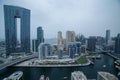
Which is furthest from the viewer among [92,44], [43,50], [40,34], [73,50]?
[40,34]

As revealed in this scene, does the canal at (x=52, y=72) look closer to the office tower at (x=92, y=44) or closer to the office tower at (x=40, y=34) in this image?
the office tower at (x=92, y=44)

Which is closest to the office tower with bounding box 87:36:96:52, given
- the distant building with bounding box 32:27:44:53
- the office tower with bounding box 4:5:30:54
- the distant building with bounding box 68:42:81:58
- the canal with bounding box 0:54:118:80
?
the distant building with bounding box 68:42:81:58

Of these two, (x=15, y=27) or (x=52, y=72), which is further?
(x=15, y=27)

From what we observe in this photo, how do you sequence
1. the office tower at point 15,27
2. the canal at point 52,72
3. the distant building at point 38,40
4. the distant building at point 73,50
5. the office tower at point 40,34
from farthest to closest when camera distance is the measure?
the office tower at point 40,34 < the distant building at point 38,40 < the office tower at point 15,27 < the distant building at point 73,50 < the canal at point 52,72

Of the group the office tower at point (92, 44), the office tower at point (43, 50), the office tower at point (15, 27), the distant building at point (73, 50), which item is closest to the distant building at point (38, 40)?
the office tower at point (15, 27)

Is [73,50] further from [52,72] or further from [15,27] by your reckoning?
[15,27]

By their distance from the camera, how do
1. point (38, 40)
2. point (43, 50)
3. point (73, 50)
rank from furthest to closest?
point (38, 40), point (73, 50), point (43, 50)

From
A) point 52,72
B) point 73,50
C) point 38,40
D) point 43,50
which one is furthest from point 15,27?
point 52,72

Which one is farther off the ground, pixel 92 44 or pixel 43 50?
pixel 92 44

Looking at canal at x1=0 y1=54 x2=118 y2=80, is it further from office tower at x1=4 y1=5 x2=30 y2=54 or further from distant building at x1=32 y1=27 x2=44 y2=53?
distant building at x1=32 y1=27 x2=44 y2=53
